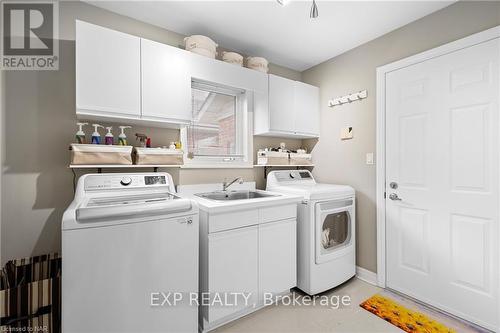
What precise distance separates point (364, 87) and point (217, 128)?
1660 mm

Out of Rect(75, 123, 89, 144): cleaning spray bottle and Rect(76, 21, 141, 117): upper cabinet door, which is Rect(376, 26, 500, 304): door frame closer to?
Rect(76, 21, 141, 117): upper cabinet door

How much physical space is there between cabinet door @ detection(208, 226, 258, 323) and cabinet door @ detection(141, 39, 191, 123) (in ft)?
3.44

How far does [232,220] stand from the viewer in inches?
→ 68.1

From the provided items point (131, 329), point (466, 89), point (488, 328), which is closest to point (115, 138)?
point (131, 329)

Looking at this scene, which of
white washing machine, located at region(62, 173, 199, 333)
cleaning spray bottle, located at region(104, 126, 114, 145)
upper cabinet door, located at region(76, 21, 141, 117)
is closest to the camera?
white washing machine, located at region(62, 173, 199, 333)

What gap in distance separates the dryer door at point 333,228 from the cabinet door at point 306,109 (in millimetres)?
978

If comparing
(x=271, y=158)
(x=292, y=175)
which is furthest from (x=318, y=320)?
(x=271, y=158)

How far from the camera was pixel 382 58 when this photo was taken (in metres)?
2.36

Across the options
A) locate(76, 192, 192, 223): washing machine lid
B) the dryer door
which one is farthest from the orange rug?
locate(76, 192, 192, 223): washing machine lid

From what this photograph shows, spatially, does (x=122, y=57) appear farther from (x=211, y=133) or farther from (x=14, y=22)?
(x=211, y=133)

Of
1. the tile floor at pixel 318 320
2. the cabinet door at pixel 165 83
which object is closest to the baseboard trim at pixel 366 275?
the tile floor at pixel 318 320

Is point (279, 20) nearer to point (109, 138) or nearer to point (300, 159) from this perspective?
point (300, 159)

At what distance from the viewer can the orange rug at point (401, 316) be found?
171cm

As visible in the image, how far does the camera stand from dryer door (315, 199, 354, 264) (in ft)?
7.03
